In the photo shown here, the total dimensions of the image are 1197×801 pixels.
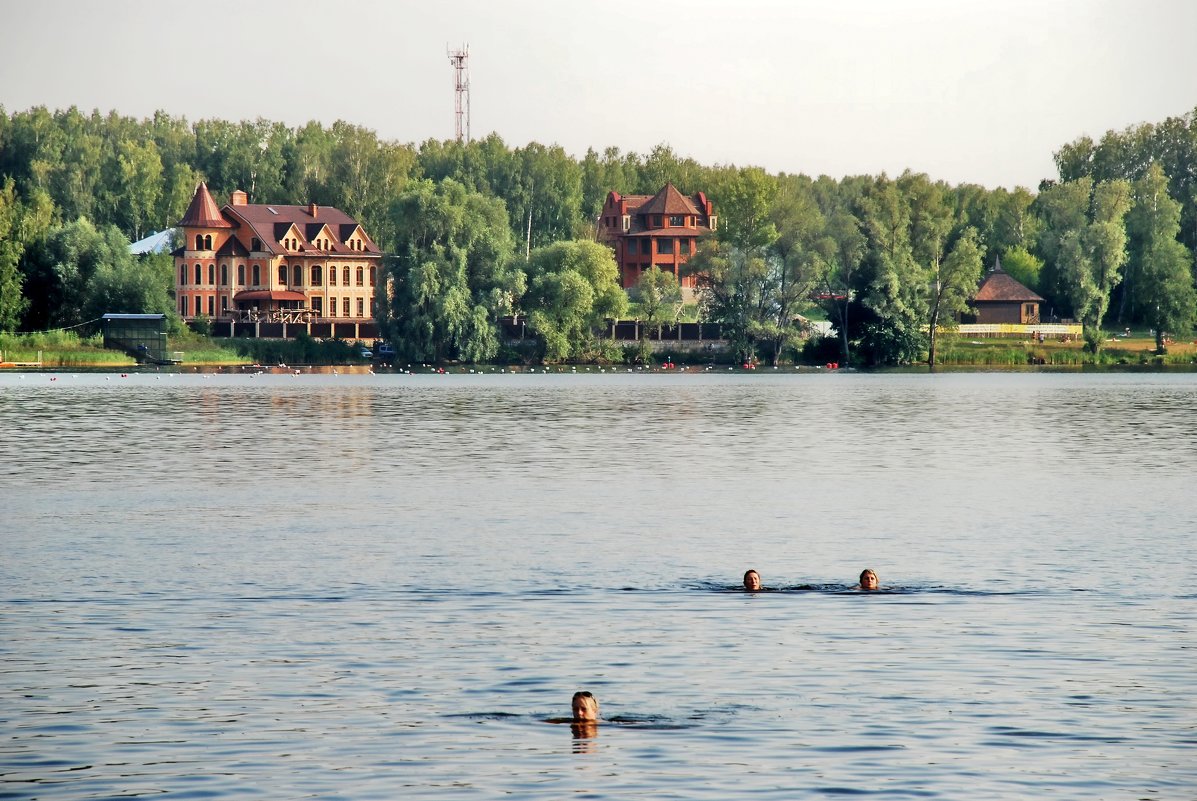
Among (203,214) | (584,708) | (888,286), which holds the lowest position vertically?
(584,708)

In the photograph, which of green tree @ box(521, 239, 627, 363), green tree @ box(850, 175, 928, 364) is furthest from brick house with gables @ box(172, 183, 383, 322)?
green tree @ box(850, 175, 928, 364)

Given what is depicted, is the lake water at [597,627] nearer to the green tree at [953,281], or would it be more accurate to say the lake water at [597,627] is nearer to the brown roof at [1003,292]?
the green tree at [953,281]

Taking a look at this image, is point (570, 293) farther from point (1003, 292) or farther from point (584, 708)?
point (584, 708)

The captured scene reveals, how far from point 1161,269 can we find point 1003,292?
1758cm

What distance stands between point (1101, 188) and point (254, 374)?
258 feet

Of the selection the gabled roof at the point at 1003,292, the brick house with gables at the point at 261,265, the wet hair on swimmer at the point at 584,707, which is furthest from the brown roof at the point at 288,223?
the wet hair on swimmer at the point at 584,707

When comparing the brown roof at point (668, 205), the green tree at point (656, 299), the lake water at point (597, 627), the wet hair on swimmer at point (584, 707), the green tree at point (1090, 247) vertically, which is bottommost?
the lake water at point (597, 627)

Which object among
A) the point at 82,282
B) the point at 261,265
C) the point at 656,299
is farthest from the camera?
the point at 261,265

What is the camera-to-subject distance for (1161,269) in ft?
482

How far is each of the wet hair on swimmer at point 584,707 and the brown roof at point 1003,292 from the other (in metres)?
148

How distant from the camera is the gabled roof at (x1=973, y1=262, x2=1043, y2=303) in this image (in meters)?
160

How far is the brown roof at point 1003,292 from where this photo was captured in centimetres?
16038

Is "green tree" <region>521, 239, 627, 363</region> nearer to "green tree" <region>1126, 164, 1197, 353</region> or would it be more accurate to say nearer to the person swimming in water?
"green tree" <region>1126, 164, 1197, 353</region>

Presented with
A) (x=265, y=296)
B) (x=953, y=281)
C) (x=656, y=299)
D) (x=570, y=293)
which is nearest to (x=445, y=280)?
(x=570, y=293)
